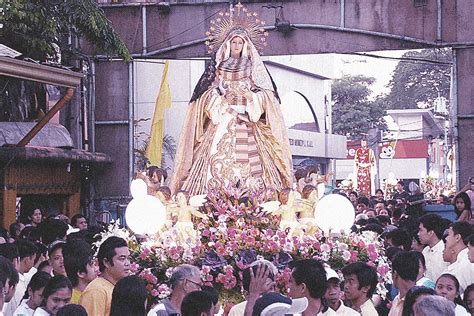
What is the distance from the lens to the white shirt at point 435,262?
10.1m

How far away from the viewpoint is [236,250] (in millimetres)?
10609

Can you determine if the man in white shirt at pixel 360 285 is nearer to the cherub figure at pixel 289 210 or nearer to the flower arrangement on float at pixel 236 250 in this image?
the flower arrangement on float at pixel 236 250

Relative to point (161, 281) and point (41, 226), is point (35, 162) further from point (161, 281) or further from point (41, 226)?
point (161, 281)

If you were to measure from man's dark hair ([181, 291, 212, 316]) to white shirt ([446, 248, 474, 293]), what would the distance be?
331 centimetres

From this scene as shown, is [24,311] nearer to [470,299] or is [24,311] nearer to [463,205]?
[470,299]

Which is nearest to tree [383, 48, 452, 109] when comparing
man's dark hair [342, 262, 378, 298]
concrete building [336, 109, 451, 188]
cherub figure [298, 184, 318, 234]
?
concrete building [336, 109, 451, 188]

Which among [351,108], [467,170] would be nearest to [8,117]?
[467,170]

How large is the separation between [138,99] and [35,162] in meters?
11.1

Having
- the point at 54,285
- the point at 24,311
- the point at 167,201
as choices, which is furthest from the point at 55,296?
the point at 167,201

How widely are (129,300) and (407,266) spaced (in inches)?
96.6

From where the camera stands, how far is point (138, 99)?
28484 millimetres

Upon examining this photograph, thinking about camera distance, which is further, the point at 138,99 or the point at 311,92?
the point at 311,92

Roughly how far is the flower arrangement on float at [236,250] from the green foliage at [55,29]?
5591 mm

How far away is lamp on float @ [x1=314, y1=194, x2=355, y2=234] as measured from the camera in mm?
11039
